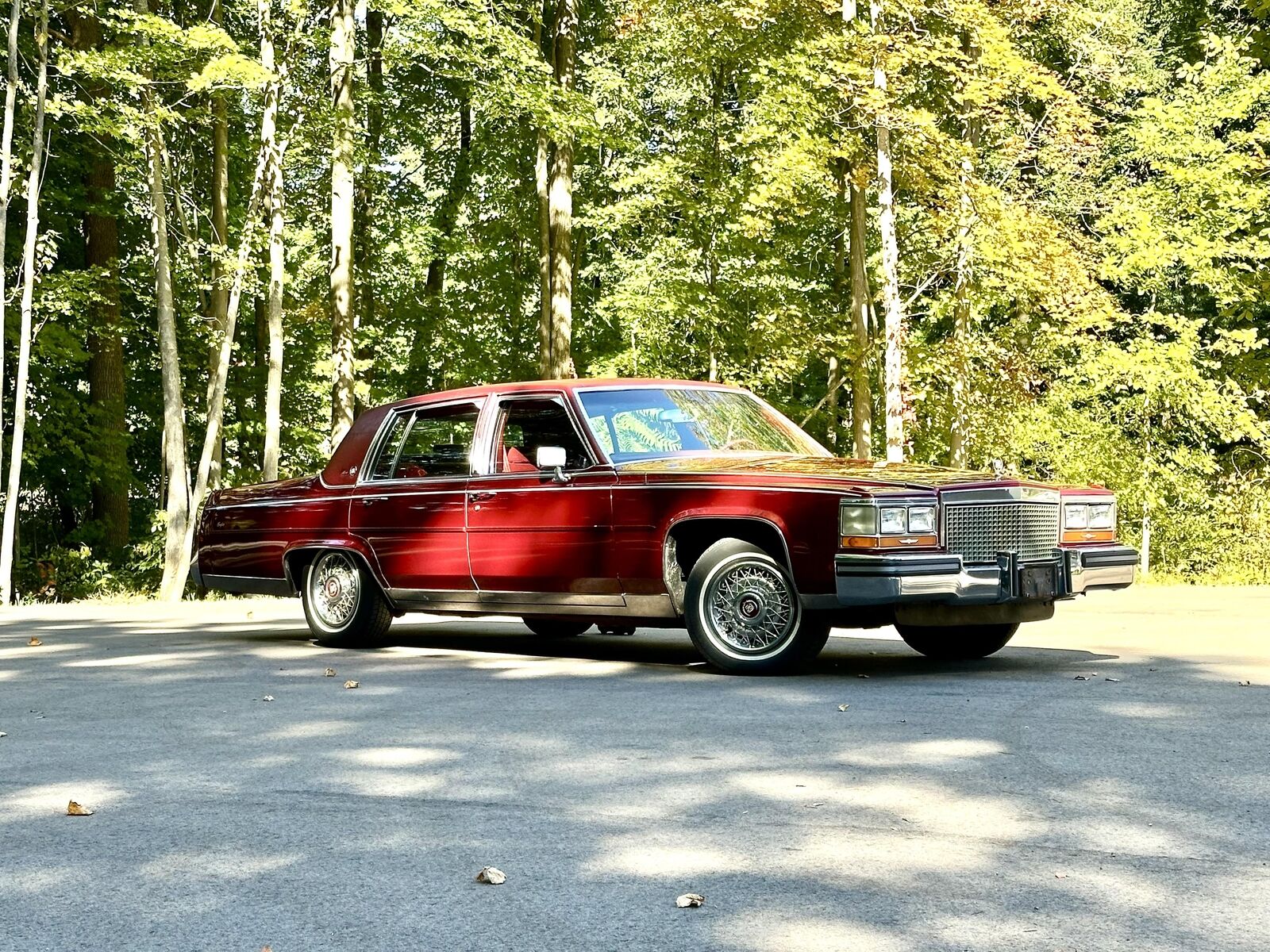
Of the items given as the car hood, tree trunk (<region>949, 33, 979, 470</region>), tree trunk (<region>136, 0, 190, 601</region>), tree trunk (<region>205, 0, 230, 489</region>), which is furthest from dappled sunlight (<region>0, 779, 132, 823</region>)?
tree trunk (<region>949, 33, 979, 470</region>)

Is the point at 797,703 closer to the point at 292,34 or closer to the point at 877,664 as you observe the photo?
the point at 877,664

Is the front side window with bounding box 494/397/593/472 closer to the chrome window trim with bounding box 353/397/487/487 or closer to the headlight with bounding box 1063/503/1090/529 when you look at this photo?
the chrome window trim with bounding box 353/397/487/487

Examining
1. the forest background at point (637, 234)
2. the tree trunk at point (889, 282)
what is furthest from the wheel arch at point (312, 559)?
the tree trunk at point (889, 282)

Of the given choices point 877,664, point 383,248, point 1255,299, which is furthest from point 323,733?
point 383,248

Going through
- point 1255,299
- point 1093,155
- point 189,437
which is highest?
point 1093,155

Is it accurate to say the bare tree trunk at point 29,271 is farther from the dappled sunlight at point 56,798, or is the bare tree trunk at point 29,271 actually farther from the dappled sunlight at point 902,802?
the dappled sunlight at point 902,802

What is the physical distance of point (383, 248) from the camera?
37.0m

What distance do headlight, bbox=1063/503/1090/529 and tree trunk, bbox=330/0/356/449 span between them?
51.7 feet

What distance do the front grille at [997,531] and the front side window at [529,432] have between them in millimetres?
2669

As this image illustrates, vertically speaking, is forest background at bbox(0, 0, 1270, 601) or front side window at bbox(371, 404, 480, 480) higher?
forest background at bbox(0, 0, 1270, 601)

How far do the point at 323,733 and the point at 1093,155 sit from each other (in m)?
22.0

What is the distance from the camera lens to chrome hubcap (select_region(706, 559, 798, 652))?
30.7 feet

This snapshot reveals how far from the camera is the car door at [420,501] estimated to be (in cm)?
1102

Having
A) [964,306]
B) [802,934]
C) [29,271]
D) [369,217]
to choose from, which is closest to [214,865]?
[802,934]
